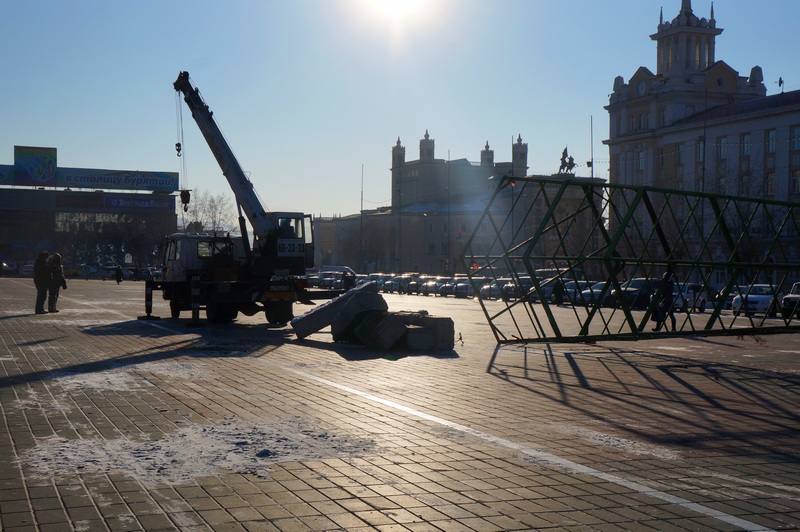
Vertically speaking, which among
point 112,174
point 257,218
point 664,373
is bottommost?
point 664,373

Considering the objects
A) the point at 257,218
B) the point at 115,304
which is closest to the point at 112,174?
the point at 115,304

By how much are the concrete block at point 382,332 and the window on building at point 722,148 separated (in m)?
68.7

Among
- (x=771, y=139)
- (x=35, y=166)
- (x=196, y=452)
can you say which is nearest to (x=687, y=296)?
(x=771, y=139)

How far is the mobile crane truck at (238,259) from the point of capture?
26.4 meters

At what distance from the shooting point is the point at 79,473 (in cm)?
721

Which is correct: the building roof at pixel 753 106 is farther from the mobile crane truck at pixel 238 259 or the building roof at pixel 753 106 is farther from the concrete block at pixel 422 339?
the concrete block at pixel 422 339

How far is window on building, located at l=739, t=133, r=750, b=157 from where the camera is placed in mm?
77938

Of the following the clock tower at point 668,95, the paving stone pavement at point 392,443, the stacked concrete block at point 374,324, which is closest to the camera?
the paving stone pavement at point 392,443

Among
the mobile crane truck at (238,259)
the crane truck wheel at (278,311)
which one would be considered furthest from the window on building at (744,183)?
the crane truck wheel at (278,311)

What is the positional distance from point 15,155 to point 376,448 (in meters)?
121

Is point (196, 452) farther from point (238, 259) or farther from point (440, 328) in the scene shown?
point (238, 259)

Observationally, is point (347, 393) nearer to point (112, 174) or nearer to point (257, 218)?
point (257, 218)

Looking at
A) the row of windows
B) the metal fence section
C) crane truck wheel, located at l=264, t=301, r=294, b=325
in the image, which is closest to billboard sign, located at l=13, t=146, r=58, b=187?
the metal fence section

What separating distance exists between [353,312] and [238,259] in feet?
32.5
